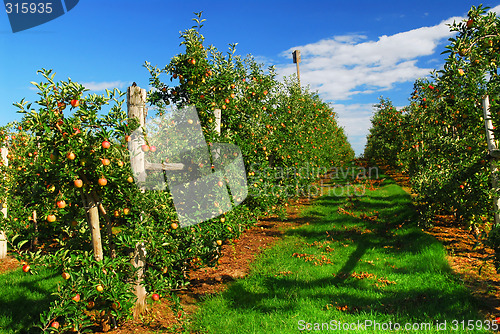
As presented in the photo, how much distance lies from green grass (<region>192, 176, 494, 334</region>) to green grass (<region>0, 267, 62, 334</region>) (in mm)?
2635

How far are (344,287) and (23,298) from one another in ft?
18.9

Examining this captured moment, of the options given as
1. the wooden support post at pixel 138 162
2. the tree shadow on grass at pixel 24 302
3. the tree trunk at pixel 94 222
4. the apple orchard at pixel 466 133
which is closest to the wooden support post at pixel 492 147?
the apple orchard at pixel 466 133

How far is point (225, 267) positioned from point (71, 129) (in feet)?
14.5

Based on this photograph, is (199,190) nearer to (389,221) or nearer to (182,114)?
(182,114)

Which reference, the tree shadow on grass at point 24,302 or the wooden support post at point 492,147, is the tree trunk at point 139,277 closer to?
the tree shadow on grass at point 24,302

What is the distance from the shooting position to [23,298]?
223 inches

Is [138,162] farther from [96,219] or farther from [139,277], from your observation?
[139,277]

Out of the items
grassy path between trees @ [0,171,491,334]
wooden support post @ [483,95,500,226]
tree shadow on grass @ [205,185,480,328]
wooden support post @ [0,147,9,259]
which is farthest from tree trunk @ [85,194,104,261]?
wooden support post @ [0,147,9,259]

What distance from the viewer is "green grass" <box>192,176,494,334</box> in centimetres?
434

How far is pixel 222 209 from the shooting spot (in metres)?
5.53

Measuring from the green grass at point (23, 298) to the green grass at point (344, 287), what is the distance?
264 centimetres

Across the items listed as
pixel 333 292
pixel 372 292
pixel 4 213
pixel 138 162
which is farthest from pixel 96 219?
pixel 4 213

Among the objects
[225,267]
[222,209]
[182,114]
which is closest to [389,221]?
[225,267]

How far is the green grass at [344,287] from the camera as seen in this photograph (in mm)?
4340
